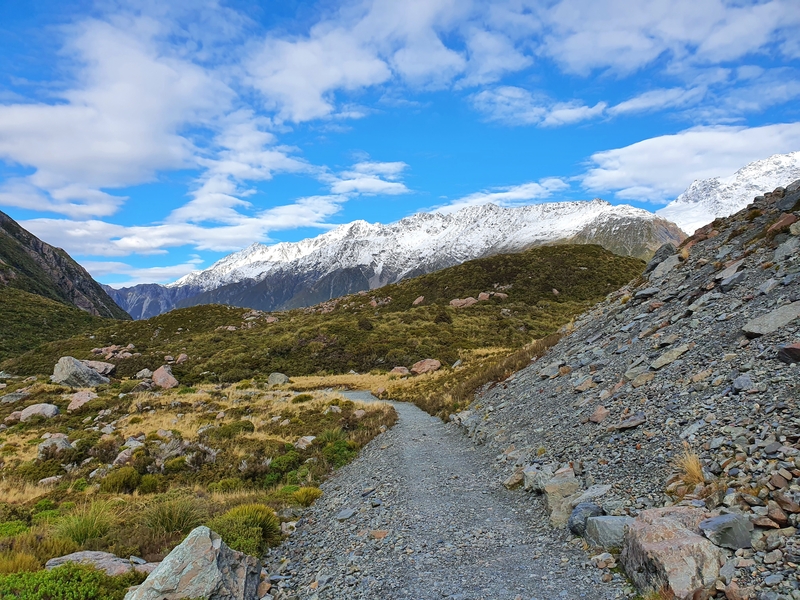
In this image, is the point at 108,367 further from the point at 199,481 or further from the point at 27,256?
the point at 27,256

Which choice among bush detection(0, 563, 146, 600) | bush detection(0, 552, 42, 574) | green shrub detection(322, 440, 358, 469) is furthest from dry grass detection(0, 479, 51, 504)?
bush detection(0, 563, 146, 600)

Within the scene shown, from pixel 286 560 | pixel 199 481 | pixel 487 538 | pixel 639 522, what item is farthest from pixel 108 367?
pixel 639 522

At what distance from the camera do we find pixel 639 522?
24.5 feet

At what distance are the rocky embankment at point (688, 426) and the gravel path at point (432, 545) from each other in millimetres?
819

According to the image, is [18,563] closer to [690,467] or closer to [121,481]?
[121,481]

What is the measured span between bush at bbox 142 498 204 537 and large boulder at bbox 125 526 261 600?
297cm

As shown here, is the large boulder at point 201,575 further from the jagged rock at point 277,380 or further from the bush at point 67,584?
the jagged rock at point 277,380

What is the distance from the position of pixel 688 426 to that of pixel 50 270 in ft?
699

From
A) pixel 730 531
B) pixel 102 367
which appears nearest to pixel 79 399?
pixel 102 367

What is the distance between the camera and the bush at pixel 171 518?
34.0ft

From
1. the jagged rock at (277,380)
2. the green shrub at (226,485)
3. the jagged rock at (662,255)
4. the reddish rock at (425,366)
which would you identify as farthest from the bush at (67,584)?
the reddish rock at (425,366)

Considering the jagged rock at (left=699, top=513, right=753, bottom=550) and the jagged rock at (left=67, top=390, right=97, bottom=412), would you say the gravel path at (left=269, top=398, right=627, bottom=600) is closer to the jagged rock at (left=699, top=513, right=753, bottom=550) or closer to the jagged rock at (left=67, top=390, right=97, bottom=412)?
the jagged rock at (left=699, top=513, right=753, bottom=550)

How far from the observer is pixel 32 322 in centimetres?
8256

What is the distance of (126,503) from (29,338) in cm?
8569
